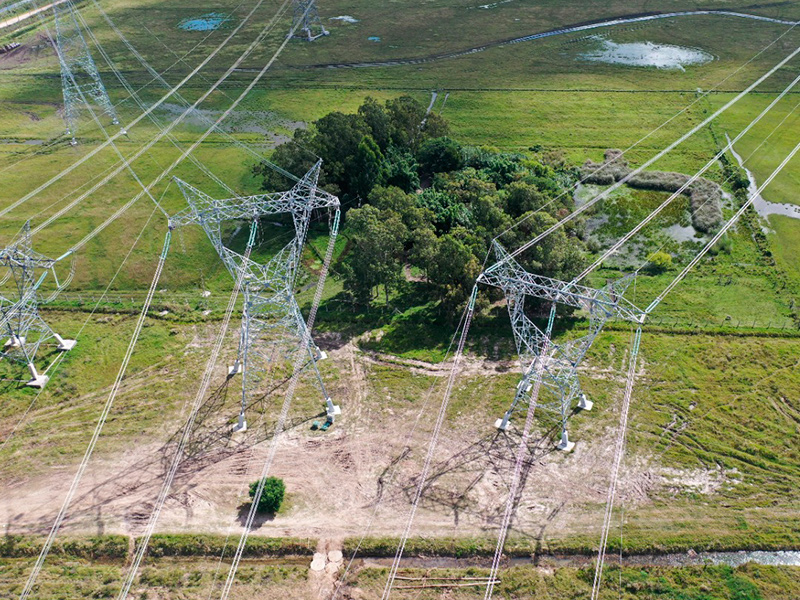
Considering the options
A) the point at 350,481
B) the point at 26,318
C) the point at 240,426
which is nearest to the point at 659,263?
the point at 350,481

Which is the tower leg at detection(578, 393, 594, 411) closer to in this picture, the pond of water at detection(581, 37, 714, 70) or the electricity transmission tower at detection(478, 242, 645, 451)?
the electricity transmission tower at detection(478, 242, 645, 451)

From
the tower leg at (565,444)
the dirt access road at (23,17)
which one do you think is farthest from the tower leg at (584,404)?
the dirt access road at (23,17)

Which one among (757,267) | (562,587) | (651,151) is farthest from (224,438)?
(651,151)

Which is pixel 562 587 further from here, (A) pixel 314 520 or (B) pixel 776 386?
(B) pixel 776 386

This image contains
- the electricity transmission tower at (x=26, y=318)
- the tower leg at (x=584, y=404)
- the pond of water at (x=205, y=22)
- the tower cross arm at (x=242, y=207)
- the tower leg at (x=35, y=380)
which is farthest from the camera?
the pond of water at (x=205, y=22)

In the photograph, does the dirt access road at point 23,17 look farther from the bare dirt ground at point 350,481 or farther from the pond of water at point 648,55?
the bare dirt ground at point 350,481

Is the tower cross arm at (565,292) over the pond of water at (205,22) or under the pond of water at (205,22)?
under
